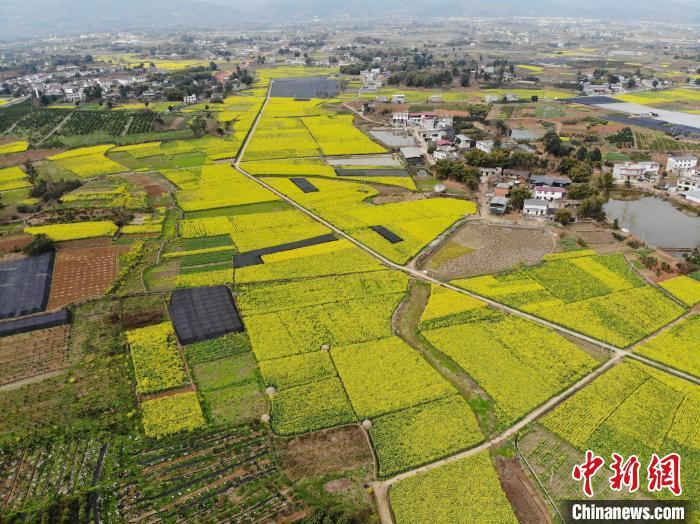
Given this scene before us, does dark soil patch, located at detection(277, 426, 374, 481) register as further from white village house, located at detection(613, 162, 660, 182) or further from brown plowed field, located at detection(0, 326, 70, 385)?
white village house, located at detection(613, 162, 660, 182)

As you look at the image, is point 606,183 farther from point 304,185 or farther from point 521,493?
point 521,493

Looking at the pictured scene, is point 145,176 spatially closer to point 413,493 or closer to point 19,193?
point 19,193

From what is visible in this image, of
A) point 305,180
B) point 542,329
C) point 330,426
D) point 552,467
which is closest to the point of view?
point 552,467

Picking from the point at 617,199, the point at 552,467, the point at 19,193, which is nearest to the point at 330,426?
the point at 552,467

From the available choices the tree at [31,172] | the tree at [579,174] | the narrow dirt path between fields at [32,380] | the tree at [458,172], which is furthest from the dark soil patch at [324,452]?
the tree at [31,172]

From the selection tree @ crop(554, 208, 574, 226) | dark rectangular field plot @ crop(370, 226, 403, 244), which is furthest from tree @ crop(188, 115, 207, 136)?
tree @ crop(554, 208, 574, 226)

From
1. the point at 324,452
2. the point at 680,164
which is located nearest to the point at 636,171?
the point at 680,164
